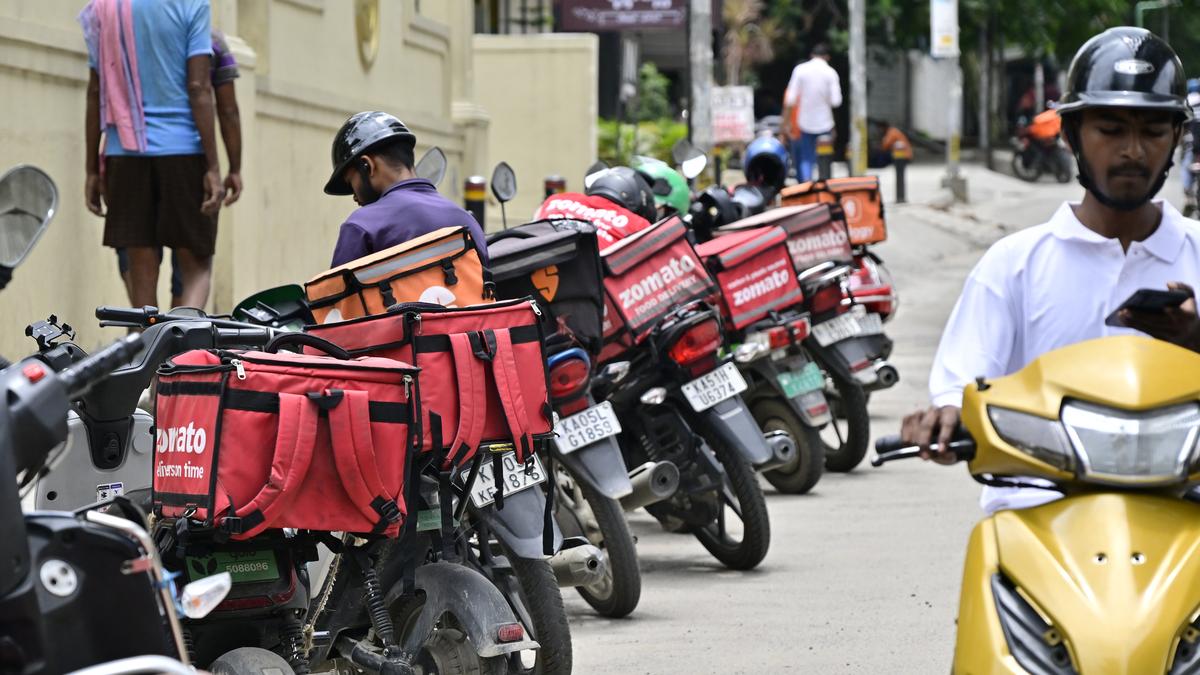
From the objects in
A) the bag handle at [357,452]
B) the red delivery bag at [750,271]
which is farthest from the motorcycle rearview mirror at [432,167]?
the bag handle at [357,452]

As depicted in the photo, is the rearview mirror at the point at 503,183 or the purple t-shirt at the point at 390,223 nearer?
the purple t-shirt at the point at 390,223

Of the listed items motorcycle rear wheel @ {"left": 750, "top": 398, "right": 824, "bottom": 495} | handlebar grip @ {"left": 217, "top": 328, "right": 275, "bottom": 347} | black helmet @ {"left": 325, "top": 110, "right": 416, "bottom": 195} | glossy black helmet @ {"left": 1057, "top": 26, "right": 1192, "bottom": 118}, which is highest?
glossy black helmet @ {"left": 1057, "top": 26, "right": 1192, "bottom": 118}

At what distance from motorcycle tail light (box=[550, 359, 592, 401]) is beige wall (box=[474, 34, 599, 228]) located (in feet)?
57.8

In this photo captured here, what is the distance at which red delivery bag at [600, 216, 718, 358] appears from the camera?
25.7ft

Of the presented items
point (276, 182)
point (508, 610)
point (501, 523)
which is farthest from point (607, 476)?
point (276, 182)

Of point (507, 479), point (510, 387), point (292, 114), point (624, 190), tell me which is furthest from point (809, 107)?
point (510, 387)

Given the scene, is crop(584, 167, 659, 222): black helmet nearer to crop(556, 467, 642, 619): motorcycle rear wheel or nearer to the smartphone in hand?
crop(556, 467, 642, 619): motorcycle rear wheel

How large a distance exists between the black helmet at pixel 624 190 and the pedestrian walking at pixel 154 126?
6.20 ft

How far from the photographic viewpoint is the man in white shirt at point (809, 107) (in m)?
25.0

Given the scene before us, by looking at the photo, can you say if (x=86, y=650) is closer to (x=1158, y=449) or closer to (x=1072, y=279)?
(x=1158, y=449)

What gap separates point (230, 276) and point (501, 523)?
23.1ft

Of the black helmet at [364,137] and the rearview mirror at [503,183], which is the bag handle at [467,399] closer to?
the black helmet at [364,137]

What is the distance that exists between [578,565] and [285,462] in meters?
1.92

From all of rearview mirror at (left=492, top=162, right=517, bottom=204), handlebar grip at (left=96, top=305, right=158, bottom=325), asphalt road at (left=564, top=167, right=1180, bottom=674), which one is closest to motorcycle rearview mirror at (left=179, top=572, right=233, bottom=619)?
handlebar grip at (left=96, top=305, right=158, bottom=325)
